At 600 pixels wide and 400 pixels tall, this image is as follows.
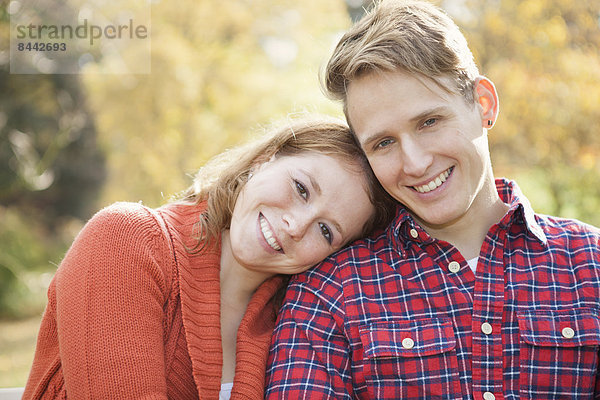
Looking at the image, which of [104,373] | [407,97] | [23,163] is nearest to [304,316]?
[104,373]

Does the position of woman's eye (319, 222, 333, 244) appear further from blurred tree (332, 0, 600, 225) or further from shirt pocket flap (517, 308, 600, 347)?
blurred tree (332, 0, 600, 225)

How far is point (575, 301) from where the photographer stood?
66.9 inches

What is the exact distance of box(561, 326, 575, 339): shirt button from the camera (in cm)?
165

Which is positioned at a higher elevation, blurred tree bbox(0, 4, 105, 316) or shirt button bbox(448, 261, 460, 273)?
shirt button bbox(448, 261, 460, 273)

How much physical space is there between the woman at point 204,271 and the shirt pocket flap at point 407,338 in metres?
0.28

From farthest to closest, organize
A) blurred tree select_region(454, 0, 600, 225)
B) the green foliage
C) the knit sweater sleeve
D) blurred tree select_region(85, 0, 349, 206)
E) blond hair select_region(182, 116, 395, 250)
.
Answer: the green foliage
blurred tree select_region(85, 0, 349, 206)
blurred tree select_region(454, 0, 600, 225)
blond hair select_region(182, 116, 395, 250)
the knit sweater sleeve

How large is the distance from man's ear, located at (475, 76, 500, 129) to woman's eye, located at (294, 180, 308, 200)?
563mm

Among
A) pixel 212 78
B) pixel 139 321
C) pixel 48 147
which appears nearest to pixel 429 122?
pixel 139 321

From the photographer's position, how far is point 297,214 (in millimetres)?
1759

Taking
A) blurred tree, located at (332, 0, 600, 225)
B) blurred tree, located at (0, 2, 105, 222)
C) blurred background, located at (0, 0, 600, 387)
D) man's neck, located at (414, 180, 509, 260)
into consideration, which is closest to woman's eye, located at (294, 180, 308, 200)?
man's neck, located at (414, 180, 509, 260)

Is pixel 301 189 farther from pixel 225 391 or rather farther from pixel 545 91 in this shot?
pixel 545 91

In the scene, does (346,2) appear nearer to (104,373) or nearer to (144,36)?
(144,36)

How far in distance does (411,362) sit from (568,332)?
0.44m

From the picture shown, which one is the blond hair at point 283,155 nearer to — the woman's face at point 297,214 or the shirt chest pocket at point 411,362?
the woman's face at point 297,214
